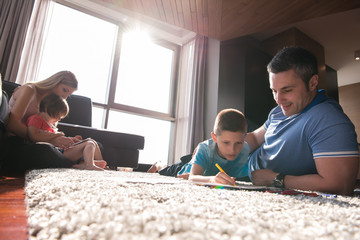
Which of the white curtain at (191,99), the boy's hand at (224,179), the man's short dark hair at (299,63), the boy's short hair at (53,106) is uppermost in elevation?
the white curtain at (191,99)

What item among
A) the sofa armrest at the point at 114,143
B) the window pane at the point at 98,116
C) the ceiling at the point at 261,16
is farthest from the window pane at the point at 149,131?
the ceiling at the point at 261,16

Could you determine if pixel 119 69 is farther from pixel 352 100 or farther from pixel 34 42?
pixel 352 100

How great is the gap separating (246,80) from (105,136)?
7.12ft

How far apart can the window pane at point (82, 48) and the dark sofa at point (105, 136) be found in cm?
96

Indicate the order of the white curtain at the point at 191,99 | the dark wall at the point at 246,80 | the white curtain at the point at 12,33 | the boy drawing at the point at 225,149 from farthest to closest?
the white curtain at the point at 191,99, the dark wall at the point at 246,80, the white curtain at the point at 12,33, the boy drawing at the point at 225,149

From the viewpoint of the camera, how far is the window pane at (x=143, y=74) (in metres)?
3.87

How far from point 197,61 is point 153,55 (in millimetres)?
948

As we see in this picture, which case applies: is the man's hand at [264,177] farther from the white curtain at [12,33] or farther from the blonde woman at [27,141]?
the white curtain at [12,33]

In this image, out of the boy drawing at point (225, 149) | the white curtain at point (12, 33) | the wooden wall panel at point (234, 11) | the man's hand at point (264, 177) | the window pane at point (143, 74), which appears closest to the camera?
the man's hand at point (264, 177)

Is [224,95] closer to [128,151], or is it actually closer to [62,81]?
[128,151]

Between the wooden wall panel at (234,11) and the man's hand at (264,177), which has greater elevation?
the wooden wall panel at (234,11)

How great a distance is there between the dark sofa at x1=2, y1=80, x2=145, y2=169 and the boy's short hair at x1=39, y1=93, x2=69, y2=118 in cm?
38

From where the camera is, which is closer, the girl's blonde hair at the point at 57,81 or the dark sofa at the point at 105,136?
the girl's blonde hair at the point at 57,81

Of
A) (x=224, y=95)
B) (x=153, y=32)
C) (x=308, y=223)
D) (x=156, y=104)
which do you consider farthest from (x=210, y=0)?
(x=308, y=223)
